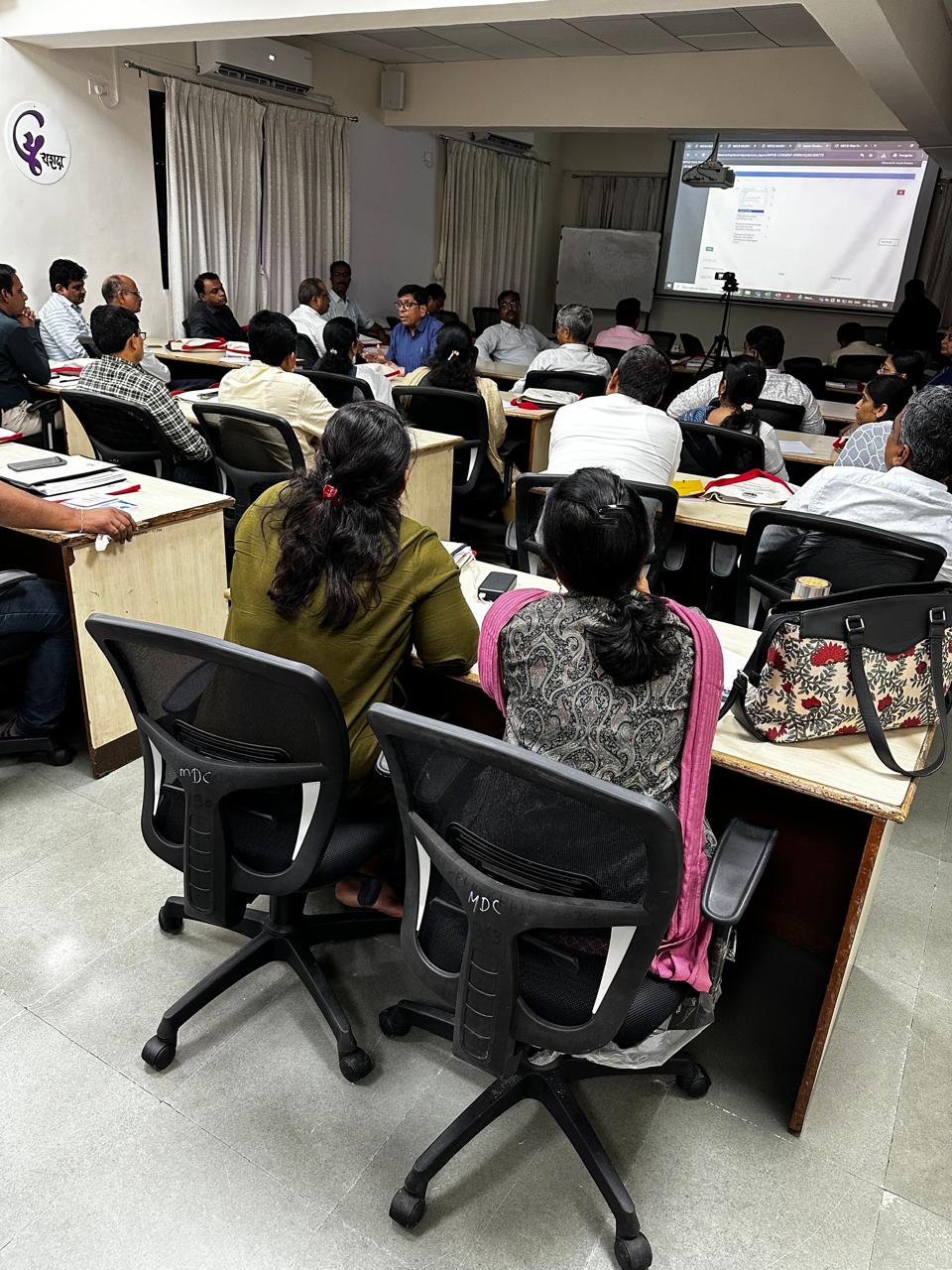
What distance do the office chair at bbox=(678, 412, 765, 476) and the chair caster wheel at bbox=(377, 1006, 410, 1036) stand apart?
2.33 m

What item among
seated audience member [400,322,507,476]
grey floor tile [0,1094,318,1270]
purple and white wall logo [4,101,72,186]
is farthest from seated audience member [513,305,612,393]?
grey floor tile [0,1094,318,1270]

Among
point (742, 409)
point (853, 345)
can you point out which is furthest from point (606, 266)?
point (742, 409)

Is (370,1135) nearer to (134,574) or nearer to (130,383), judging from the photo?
(134,574)

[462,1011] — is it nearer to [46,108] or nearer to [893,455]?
[893,455]

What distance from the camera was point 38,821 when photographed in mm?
2271

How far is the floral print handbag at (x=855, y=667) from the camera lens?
4.44 feet

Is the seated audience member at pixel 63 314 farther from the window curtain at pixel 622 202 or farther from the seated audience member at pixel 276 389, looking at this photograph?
the window curtain at pixel 622 202

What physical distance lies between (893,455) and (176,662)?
185 centimetres

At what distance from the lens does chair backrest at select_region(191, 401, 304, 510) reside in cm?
308

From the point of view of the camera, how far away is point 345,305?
7.58 metres

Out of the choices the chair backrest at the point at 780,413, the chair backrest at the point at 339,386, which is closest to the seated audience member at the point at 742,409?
the chair backrest at the point at 780,413

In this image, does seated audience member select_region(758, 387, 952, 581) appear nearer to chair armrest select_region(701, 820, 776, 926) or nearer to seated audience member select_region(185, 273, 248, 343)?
chair armrest select_region(701, 820, 776, 926)

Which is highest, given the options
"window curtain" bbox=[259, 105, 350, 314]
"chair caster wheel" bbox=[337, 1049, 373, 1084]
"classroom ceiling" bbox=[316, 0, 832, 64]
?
"classroom ceiling" bbox=[316, 0, 832, 64]

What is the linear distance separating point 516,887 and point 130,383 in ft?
8.72
